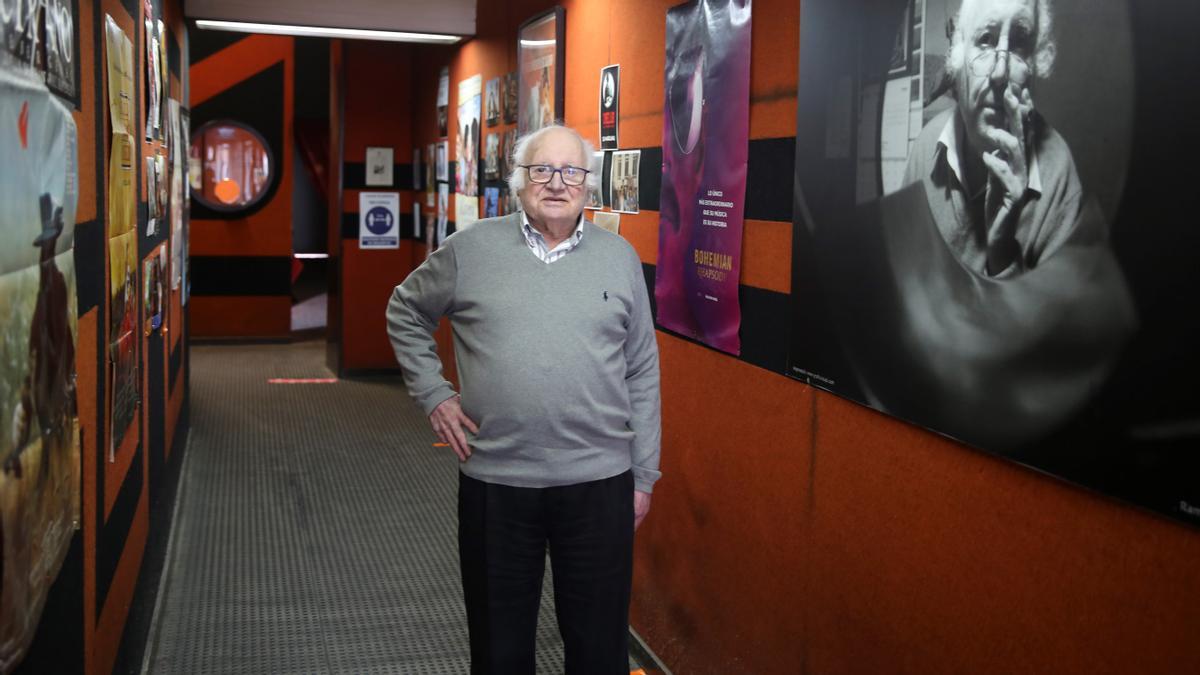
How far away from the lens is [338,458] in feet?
20.9

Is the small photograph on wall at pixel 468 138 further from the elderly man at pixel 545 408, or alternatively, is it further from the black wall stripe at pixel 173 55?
the elderly man at pixel 545 408

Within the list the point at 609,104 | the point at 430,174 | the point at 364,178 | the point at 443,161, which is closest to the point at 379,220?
the point at 364,178

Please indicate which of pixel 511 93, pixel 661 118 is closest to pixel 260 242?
pixel 511 93

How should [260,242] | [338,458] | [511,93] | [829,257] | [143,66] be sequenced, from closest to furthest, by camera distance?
[829,257] < [143,66] < [511,93] < [338,458] < [260,242]

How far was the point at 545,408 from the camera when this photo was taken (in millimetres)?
2412

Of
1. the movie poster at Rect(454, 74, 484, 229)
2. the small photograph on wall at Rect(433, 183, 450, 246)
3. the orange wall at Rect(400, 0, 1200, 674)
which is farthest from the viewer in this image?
the small photograph on wall at Rect(433, 183, 450, 246)

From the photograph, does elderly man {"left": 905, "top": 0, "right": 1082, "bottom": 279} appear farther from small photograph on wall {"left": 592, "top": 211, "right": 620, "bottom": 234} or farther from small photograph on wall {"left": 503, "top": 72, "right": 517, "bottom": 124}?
small photograph on wall {"left": 503, "top": 72, "right": 517, "bottom": 124}

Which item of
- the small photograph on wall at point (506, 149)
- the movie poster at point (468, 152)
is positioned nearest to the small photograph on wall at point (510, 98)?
the small photograph on wall at point (506, 149)

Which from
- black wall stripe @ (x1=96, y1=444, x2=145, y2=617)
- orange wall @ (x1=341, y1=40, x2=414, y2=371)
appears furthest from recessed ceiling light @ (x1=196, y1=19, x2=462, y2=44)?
black wall stripe @ (x1=96, y1=444, x2=145, y2=617)

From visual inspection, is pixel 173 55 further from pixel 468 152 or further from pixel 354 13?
pixel 468 152

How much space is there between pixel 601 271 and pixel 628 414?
1.04 ft

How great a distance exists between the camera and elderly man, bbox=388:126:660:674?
243 centimetres

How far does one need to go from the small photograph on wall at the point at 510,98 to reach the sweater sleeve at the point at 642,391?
3.22 m

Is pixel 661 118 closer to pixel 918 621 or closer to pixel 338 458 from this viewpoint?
pixel 918 621
